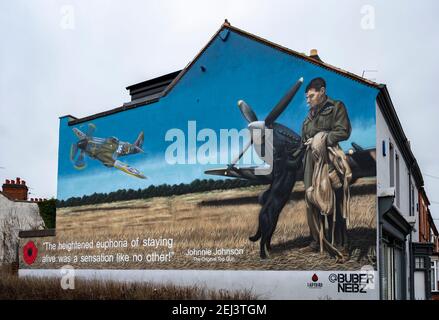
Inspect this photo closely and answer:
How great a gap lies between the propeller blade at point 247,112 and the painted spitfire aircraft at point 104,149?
446cm

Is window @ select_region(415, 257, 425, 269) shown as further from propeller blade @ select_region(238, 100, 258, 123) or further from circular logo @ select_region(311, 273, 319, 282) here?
propeller blade @ select_region(238, 100, 258, 123)

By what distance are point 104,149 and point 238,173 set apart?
265 inches

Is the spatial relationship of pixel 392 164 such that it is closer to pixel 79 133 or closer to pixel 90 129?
pixel 90 129

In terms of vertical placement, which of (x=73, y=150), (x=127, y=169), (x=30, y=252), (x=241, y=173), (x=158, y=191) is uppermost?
(x=73, y=150)

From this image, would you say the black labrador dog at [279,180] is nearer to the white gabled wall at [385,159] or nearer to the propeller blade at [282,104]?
the propeller blade at [282,104]

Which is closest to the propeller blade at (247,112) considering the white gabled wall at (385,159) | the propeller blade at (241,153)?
the propeller blade at (241,153)

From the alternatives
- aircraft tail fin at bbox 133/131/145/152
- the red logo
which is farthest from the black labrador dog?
the red logo

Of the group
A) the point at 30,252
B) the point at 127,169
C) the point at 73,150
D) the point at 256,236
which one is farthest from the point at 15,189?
the point at 256,236

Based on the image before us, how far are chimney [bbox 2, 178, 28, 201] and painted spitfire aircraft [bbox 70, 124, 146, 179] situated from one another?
9.27 m

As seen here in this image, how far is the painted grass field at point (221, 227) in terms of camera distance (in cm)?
1544

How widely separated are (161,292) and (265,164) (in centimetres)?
554

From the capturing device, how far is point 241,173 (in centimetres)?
1772

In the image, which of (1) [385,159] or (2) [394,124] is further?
(2) [394,124]
